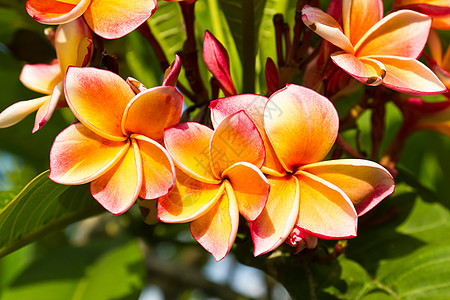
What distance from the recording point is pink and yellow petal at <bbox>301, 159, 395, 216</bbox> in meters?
0.70

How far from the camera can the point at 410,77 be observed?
77cm

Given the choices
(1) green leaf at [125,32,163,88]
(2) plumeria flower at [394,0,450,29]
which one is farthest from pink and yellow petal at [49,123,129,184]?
(1) green leaf at [125,32,163,88]

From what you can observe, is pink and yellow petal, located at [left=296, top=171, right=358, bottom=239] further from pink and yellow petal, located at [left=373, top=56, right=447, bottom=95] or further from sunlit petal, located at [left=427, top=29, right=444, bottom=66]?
sunlit petal, located at [left=427, top=29, right=444, bottom=66]

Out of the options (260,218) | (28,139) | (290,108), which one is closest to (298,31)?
(290,108)

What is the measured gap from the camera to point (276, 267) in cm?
95

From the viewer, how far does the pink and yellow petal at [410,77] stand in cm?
75

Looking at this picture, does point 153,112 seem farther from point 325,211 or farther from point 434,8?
point 434,8

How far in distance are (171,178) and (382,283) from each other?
22.4 inches

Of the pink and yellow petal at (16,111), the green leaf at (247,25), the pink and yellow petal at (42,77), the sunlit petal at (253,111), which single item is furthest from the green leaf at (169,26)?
the sunlit petal at (253,111)

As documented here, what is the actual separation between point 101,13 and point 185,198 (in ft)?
0.99

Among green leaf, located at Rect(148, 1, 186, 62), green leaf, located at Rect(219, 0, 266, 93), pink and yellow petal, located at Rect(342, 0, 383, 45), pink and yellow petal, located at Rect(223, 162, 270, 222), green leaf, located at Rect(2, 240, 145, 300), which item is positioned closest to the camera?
pink and yellow petal, located at Rect(223, 162, 270, 222)

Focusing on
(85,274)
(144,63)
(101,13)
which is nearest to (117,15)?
(101,13)

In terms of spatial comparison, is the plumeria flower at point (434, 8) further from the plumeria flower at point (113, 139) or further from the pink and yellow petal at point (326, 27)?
the plumeria flower at point (113, 139)

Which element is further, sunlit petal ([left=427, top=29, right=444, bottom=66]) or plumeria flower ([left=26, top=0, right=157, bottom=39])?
sunlit petal ([left=427, top=29, right=444, bottom=66])
